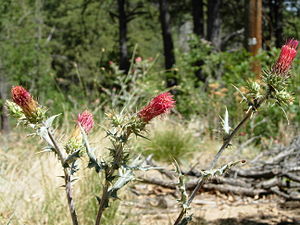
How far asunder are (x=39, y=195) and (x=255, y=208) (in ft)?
6.05

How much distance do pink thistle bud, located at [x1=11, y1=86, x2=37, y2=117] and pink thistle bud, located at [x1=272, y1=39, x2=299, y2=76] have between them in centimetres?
87

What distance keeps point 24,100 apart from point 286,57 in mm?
943

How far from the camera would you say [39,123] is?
145cm

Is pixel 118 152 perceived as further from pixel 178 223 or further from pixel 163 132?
pixel 163 132

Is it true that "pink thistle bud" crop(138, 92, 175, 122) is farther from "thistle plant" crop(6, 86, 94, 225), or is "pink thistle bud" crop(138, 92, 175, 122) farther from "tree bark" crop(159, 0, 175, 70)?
"tree bark" crop(159, 0, 175, 70)

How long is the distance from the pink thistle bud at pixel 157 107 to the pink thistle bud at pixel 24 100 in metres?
0.37

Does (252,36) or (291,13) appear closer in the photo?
(252,36)

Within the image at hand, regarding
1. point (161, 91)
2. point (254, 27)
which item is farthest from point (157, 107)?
point (254, 27)

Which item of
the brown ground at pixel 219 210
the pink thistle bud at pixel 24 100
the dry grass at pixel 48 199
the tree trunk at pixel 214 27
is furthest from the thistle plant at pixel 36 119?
the tree trunk at pixel 214 27

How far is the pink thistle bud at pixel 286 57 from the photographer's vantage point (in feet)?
4.83

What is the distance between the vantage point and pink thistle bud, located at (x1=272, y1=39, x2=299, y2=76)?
147 centimetres

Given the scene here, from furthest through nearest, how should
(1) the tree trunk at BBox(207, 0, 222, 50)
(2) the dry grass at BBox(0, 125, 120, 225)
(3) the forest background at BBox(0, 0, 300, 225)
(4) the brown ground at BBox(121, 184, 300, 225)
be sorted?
(1) the tree trunk at BBox(207, 0, 222, 50)
(4) the brown ground at BBox(121, 184, 300, 225)
(3) the forest background at BBox(0, 0, 300, 225)
(2) the dry grass at BBox(0, 125, 120, 225)

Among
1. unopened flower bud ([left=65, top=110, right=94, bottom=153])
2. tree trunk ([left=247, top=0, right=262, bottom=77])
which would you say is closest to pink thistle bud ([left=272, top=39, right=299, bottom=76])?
unopened flower bud ([left=65, top=110, right=94, bottom=153])

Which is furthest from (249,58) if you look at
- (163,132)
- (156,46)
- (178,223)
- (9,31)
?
(156,46)
